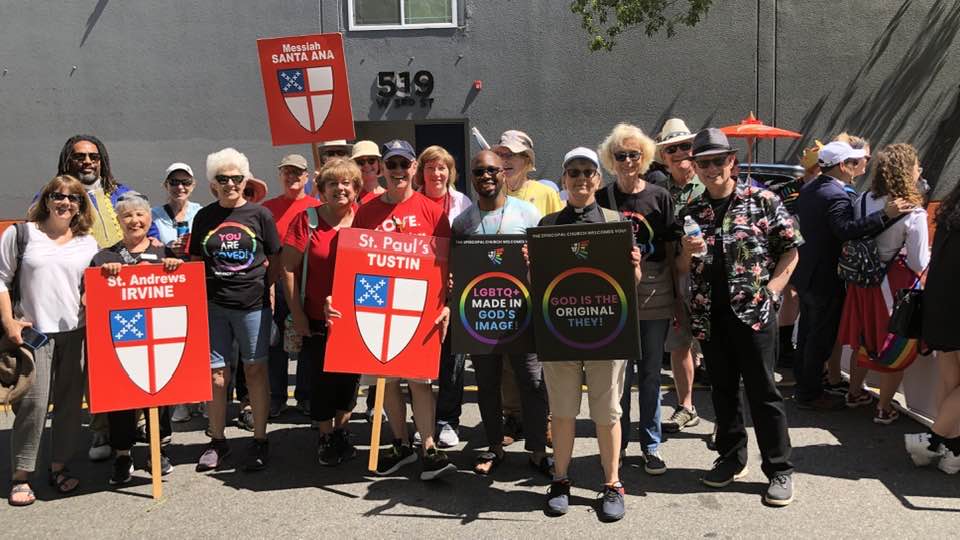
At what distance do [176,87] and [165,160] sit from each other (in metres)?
1.25

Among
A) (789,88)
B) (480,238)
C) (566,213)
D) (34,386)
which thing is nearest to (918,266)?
(566,213)

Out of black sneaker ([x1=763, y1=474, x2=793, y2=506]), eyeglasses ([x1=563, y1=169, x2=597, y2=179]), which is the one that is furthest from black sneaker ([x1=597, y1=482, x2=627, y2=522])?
eyeglasses ([x1=563, y1=169, x2=597, y2=179])

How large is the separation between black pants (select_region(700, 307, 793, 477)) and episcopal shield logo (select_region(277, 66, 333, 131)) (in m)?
3.44

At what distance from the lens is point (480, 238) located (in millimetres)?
4531

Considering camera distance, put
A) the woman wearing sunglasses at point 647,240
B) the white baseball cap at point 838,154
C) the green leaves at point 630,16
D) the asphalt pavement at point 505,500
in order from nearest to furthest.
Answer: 1. the asphalt pavement at point 505,500
2. the woman wearing sunglasses at point 647,240
3. the white baseball cap at point 838,154
4. the green leaves at point 630,16

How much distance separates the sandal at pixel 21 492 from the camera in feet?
15.1

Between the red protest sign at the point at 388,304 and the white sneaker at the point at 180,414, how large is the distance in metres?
2.12

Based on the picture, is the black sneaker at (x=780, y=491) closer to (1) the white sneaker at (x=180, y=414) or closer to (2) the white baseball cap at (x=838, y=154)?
(2) the white baseball cap at (x=838, y=154)

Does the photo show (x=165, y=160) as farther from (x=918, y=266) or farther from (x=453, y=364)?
(x=918, y=266)

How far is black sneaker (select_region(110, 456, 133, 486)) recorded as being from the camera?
16.1 feet

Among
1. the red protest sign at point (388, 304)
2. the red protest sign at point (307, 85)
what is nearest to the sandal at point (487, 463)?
the red protest sign at point (388, 304)

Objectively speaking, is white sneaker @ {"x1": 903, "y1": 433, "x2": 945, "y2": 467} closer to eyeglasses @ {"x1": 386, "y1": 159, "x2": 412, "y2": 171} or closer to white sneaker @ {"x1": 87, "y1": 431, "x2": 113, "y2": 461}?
eyeglasses @ {"x1": 386, "y1": 159, "x2": 412, "y2": 171}

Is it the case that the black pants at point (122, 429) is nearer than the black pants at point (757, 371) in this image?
No

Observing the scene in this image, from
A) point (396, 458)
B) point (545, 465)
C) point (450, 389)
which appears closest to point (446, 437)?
point (450, 389)
